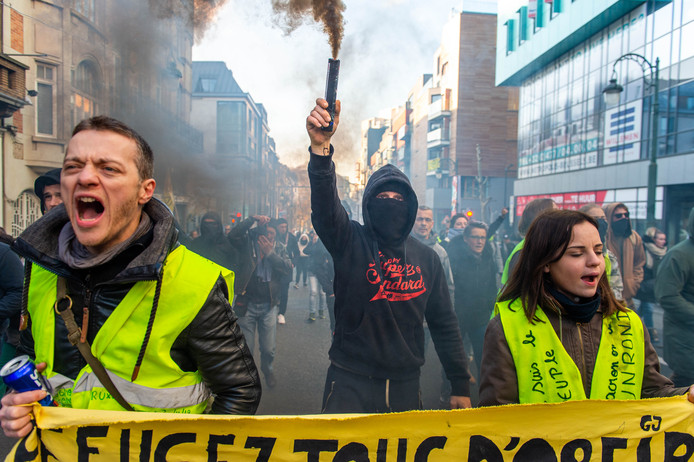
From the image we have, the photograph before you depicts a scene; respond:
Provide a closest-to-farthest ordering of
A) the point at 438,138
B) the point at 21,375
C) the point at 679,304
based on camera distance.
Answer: the point at 21,375 → the point at 679,304 → the point at 438,138

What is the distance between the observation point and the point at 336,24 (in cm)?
350

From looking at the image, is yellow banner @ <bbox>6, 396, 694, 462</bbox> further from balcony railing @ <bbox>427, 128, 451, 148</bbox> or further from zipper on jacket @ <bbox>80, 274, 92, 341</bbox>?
balcony railing @ <bbox>427, 128, 451, 148</bbox>

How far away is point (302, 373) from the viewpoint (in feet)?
19.6

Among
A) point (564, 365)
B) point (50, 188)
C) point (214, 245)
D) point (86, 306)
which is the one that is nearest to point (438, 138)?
point (214, 245)

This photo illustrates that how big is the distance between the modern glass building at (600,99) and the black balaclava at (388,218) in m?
13.7

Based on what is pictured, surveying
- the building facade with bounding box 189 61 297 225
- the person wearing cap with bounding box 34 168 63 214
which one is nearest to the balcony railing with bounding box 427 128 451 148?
the building facade with bounding box 189 61 297 225

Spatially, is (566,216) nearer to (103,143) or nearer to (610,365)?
(610,365)

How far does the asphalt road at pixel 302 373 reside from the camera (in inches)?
191

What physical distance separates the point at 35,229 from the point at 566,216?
2109mm

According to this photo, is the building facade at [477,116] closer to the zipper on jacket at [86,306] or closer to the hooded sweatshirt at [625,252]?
the hooded sweatshirt at [625,252]

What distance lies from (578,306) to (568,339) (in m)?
0.14

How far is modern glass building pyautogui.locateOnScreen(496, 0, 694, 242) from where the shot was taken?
738 inches

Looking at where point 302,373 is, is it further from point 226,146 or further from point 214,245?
point 226,146

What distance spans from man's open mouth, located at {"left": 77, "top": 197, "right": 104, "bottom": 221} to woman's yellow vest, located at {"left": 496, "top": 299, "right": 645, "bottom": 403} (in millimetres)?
1655
